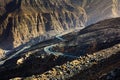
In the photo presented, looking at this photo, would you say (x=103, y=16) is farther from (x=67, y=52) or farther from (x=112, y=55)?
(x=112, y=55)

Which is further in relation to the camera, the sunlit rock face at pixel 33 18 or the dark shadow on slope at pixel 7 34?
the sunlit rock face at pixel 33 18

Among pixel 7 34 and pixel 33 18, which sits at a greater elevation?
pixel 33 18

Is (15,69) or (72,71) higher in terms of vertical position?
(72,71)

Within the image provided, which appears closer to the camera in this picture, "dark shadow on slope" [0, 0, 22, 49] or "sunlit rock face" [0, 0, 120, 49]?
"dark shadow on slope" [0, 0, 22, 49]

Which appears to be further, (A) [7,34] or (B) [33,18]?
(B) [33,18]

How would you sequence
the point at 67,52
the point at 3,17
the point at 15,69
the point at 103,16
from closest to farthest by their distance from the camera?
the point at 15,69 → the point at 67,52 → the point at 3,17 → the point at 103,16

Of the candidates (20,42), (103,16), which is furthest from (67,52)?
(103,16)

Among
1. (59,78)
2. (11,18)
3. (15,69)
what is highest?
(59,78)

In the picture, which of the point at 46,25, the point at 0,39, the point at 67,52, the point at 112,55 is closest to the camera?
the point at 112,55
